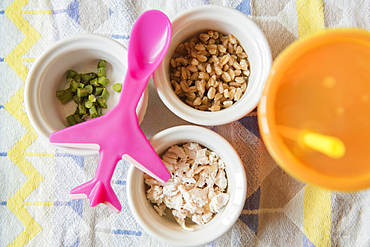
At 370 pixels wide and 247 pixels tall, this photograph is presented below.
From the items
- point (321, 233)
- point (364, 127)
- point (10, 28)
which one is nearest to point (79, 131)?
point (10, 28)

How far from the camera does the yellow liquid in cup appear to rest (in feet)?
1.47

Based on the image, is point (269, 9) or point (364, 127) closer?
point (364, 127)

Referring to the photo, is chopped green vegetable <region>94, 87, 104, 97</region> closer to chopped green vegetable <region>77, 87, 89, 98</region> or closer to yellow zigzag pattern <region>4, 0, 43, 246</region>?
chopped green vegetable <region>77, 87, 89, 98</region>

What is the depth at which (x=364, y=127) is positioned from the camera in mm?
447

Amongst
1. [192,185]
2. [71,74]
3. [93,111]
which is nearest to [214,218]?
[192,185]

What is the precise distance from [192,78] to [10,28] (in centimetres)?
58

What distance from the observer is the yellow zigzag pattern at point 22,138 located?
79 centimetres

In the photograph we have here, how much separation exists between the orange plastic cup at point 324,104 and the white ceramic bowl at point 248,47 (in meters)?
0.14

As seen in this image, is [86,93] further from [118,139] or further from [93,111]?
[118,139]

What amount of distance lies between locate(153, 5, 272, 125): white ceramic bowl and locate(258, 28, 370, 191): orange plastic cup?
0.14 metres

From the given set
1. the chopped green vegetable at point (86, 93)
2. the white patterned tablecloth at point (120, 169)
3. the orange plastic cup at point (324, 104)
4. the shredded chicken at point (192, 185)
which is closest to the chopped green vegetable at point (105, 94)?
the chopped green vegetable at point (86, 93)

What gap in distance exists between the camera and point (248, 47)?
68 centimetres

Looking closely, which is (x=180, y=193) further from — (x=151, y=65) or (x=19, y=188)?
(x=19, y=188)

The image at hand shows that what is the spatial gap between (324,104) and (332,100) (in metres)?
0.01
